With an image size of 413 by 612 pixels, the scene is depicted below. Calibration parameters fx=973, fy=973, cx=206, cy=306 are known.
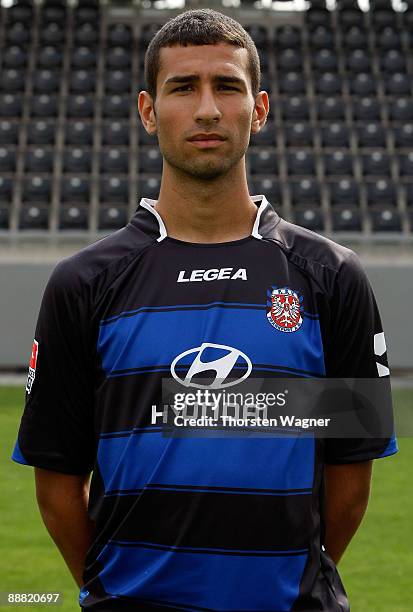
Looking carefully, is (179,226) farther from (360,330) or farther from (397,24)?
(397,24)

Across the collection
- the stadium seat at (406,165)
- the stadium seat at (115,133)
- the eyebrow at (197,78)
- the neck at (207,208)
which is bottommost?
the stadium seat at (406,165)

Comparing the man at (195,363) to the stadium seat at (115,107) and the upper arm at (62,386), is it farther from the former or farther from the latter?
the stadium seat at (115,107)

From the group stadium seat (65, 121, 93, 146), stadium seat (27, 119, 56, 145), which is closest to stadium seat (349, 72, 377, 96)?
stadium seat (65, 121, 93, 146)

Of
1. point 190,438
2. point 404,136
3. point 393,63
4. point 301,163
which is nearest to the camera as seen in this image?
point 190,438

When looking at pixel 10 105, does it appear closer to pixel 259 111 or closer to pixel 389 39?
pixel 389 39

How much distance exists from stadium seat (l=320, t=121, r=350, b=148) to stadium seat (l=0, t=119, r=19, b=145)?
420 centimetres

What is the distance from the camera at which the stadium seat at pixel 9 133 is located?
1309 centimetres

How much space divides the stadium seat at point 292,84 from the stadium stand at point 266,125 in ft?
0.07

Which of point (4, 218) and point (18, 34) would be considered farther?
point (18, 34)

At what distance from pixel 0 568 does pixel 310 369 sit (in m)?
3.31

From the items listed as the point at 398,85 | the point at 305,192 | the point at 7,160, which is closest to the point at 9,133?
the point at 7,160

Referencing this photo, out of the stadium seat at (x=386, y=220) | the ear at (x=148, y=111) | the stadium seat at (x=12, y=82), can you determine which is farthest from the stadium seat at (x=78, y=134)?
the ear at (x=148, y=111)

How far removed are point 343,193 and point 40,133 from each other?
4.24 metres

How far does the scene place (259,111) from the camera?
5.42ft
